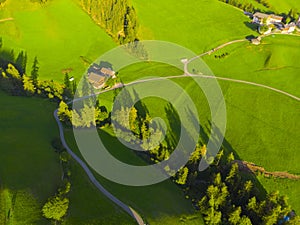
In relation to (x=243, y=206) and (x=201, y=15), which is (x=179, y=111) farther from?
(x=201, y=15)

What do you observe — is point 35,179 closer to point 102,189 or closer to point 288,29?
point 102,189

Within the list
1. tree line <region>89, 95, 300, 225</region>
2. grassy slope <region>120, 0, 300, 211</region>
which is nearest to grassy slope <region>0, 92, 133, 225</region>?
tree line <region>89, 95, 300, 225</region>

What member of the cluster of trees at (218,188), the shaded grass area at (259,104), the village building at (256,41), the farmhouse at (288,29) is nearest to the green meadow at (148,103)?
the shaded grass area at (259,104)

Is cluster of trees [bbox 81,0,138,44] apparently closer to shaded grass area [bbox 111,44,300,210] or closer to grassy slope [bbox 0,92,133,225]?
shaded grass area [bbox 111,44,300,210]

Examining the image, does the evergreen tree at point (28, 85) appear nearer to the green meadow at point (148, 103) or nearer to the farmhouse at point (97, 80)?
the green meadow at point (148, 103)

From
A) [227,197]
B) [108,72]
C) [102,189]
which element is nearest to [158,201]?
[102,189]
